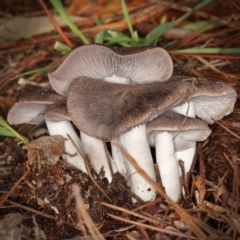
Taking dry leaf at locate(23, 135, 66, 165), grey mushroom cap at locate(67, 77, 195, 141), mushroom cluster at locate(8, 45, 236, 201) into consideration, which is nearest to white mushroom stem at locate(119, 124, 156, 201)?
mushroom cluster at locate(8, 45, 236, 201)

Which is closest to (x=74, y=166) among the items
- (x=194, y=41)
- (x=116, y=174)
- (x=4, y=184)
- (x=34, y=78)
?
(x=116, y=174)

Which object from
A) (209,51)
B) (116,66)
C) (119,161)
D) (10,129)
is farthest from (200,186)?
(10,129)

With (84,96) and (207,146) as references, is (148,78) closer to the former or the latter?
(84,96)

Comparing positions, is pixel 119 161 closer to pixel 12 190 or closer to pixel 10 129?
pixel 12 190

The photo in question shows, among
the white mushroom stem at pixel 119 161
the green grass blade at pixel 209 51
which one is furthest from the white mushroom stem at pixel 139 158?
the green grass blade at pixel 209 51

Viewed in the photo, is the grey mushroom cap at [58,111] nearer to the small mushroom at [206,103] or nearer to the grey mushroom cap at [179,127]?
the grey mushroom cap at [179,127]

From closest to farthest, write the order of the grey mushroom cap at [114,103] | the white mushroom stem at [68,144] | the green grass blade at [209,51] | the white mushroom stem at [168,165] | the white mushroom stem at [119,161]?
the grey mushroom cap at [114,103]
the white mushroom stem at [168,165]
the white mushroom stem at [119,161]
the white mushroom stem at [68,144]
the green grass blade at [209,51]
